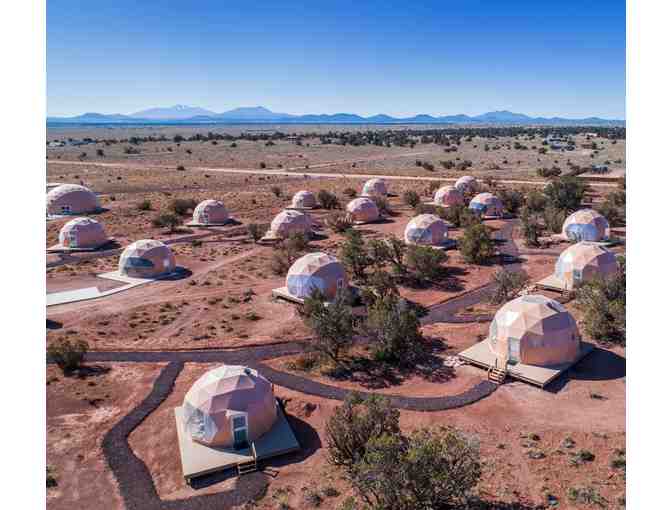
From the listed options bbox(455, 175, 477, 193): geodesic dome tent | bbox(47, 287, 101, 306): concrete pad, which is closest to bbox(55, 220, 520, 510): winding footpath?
bbox(47, 287, 101, 306): concrete pad

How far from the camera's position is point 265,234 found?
51375 mm

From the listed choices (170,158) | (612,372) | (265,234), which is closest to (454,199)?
(265,234)

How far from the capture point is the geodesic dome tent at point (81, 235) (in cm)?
4681

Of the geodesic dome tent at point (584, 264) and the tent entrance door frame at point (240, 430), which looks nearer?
the tent entrance door frame at point (240, 430)

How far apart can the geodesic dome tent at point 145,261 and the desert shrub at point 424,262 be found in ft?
65.2

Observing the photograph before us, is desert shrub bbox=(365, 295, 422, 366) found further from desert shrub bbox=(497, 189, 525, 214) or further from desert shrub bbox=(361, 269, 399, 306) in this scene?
desert shrub bbox=(497, 189, 525, 214)

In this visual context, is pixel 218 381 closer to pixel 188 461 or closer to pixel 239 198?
pixel 188 461

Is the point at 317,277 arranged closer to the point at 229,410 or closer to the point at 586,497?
the point at 229,410

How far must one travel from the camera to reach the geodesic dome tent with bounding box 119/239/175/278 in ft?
125

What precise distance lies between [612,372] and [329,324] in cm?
1354

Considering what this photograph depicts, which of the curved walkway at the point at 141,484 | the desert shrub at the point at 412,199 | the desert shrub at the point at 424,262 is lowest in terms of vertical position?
the curved walkway at the point at 141,484

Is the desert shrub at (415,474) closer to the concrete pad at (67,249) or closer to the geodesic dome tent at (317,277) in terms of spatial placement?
the geodesic dome tent at (317,277)

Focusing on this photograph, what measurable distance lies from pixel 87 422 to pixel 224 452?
663cm

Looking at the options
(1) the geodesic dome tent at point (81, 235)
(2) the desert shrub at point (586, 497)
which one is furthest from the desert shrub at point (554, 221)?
(1) the geodesic dome tent at point (81, 235)
